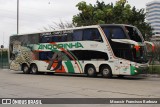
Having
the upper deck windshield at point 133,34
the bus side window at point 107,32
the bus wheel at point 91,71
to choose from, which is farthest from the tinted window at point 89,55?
the upper deck windshield at point 133,34

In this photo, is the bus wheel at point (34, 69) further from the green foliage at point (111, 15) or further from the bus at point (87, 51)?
the green foliage at point (111, 15)

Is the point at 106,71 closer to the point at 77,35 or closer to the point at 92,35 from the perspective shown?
the point at 92,35

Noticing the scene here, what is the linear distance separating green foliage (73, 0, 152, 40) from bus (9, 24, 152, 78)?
11121 millimetres

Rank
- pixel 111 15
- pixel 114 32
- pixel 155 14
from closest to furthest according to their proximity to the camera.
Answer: pixel 114 32
pixel 111 15
pixel 155 14

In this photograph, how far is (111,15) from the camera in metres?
40.2

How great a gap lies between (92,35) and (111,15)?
54.5 feet

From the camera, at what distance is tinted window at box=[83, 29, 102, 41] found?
23.7 metres

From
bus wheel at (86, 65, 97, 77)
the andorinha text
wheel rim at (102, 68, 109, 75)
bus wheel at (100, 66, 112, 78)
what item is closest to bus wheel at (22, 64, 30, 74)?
the andorinha text

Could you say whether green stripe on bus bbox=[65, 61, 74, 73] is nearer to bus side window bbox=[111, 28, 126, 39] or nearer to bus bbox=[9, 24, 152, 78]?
bus bbox=[9, 24, 152, 78]

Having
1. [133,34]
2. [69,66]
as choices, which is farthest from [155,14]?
[133,34]

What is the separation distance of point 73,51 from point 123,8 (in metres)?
16.9

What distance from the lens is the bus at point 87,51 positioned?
22.3 m

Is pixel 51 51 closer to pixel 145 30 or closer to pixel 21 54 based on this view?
pixel 21 54

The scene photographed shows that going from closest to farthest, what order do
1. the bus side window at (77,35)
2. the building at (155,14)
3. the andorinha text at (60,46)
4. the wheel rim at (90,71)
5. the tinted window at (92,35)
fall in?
the tinted window at (92,35) < the wheel rim at (90,71) < the bus side window at (77,35) < the andorinha text at (60,46) < the building at (155,14)
